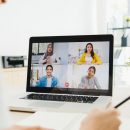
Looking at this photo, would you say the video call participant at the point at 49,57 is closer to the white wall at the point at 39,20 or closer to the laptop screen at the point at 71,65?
the laptop screen at the point at 71,65

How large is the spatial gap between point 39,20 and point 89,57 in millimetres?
2096

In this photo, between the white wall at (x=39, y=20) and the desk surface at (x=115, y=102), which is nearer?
the desk surface at (x=115, y=102)

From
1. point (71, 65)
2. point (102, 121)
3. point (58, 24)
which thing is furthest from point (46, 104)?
point (58, 24)

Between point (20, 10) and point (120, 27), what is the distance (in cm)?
125

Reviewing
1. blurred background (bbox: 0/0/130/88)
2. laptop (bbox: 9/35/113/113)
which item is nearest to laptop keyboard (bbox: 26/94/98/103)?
laptop (bbox: 9/35/113/113)

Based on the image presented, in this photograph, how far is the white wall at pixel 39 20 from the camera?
274cm

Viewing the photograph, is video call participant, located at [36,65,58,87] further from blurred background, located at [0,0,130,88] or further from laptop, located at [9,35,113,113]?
blurred background, located at [0,0,130,88]

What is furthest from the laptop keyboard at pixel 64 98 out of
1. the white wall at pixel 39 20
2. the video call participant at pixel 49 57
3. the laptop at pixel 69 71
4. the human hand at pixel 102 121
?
the white wall at pixel 39 20

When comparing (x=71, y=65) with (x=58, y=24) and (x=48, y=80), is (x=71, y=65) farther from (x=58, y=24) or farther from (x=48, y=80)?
(x=58, y=24)

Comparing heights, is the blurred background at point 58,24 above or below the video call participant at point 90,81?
above

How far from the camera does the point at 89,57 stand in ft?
3.43

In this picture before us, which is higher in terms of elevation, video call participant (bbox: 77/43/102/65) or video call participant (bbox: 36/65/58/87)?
video call participant (bbox: 77/43/102/65)

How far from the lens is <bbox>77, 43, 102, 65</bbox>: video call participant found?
1039 mm

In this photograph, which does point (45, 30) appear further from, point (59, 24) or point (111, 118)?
point (111, 118)
